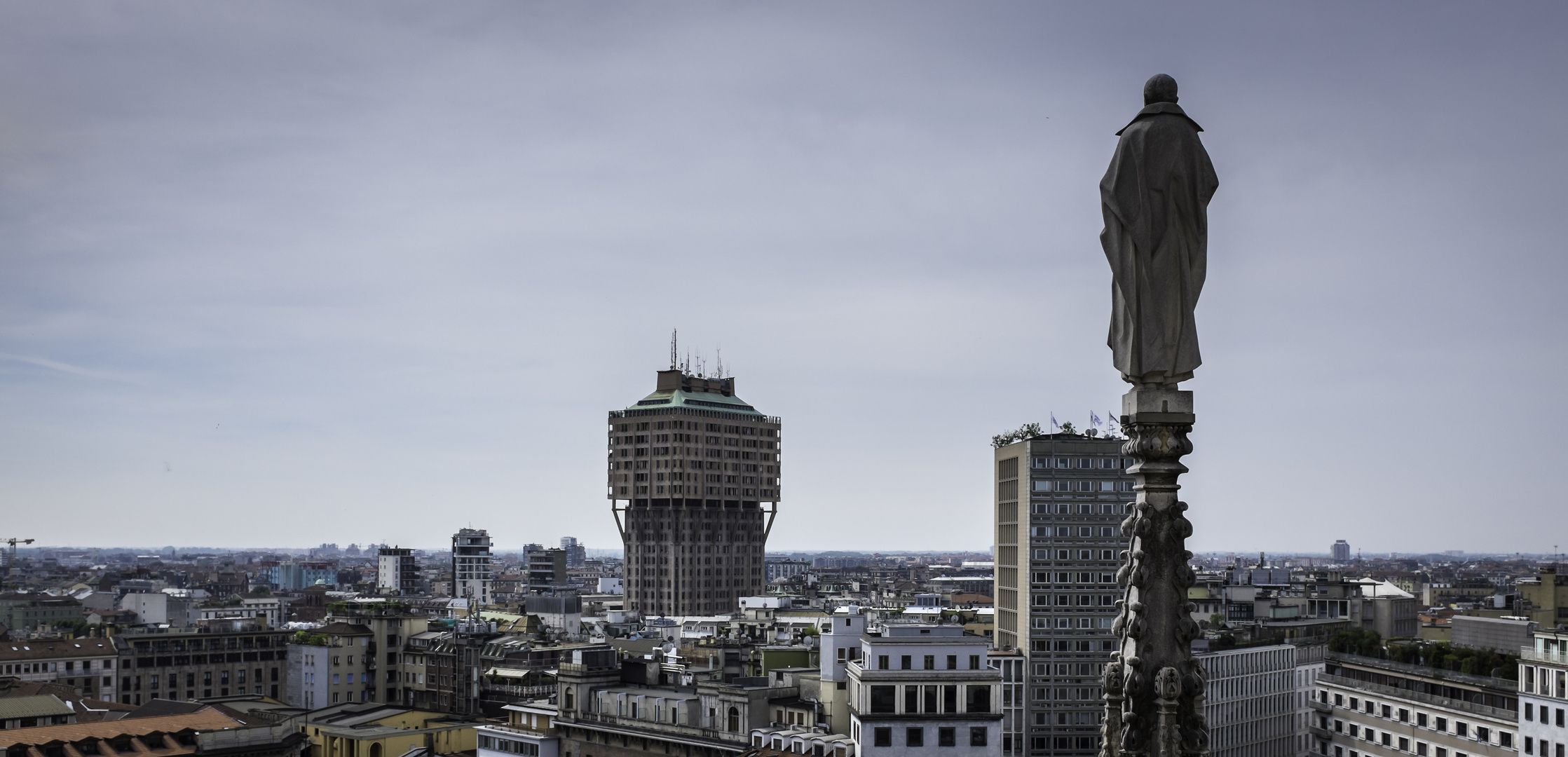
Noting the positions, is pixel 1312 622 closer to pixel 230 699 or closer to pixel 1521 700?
pixel 1521 700

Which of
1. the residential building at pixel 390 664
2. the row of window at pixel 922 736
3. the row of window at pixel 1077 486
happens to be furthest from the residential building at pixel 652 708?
the residential building at pixel 390 664

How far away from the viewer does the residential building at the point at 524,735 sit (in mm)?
95812

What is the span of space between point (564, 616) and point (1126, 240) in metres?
164

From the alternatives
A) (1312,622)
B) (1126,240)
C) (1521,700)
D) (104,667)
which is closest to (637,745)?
(1521,700)

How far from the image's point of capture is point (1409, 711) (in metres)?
98.1

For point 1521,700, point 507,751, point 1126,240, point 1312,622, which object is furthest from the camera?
point 1312,622

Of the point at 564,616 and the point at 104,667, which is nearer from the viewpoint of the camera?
the point at 104,667

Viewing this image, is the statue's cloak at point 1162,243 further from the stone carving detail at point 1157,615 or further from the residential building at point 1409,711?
the residential building at point 1409,711

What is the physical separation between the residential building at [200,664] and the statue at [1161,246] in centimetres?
13428

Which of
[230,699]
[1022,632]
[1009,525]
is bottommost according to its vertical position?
[230,699]

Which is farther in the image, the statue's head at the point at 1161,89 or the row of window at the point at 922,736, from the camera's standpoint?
the row of window at the point at 922,736

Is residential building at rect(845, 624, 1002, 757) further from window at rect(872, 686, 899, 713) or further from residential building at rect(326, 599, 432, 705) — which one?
residential building at rect(326, 599, 432, 705)

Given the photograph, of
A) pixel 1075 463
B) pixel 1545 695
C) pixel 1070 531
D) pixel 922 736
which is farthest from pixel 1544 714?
pixel 922 736

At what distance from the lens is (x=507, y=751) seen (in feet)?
319
